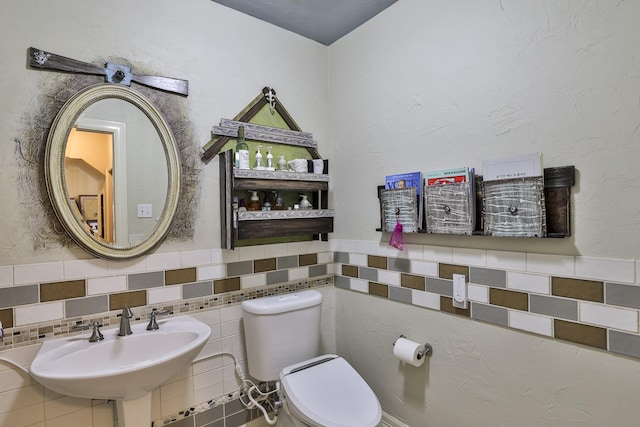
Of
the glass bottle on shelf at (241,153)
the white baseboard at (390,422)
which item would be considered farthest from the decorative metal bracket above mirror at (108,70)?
the white baseboard at (390,422)

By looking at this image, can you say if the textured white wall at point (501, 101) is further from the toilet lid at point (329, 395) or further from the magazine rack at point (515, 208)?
the toilet lid at point (329, 395)

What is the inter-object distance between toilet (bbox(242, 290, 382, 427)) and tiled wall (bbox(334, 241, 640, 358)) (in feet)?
1.52

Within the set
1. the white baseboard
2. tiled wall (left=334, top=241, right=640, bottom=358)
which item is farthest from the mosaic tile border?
the white baseboard

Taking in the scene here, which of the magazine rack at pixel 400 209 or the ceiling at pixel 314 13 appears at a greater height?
the ceiling at pixel 314 13

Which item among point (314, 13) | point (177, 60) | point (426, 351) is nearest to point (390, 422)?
point (426, 351)

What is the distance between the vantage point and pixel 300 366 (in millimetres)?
1648

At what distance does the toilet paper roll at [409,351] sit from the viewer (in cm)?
155

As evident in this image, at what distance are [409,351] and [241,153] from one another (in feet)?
4.17

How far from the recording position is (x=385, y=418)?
5.87ft

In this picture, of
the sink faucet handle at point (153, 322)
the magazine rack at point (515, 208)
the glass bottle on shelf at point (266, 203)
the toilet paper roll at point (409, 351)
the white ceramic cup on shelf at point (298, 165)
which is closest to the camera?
the magazine rack at point (515, 208)

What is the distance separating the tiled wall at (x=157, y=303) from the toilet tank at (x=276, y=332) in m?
0.13

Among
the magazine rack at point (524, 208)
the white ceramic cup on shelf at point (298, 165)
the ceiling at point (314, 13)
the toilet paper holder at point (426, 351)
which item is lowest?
the toilet paper holder at point (426, 351)

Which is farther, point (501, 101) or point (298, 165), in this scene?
point (298, 165)

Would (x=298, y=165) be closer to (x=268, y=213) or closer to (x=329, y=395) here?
(x=268, y=213)
